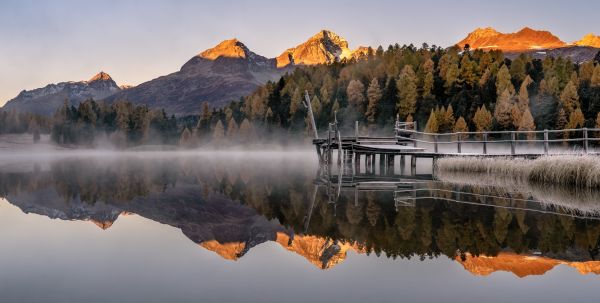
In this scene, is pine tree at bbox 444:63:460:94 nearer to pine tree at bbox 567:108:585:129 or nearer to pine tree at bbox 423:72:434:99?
pine tree at bbox 423:72:434:99

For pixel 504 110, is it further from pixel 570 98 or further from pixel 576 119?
pixel 576 119

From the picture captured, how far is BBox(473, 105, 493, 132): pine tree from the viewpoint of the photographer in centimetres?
9838

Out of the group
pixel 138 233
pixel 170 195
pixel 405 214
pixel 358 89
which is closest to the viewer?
pixel 138 233

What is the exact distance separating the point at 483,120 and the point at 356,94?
35.2 metres

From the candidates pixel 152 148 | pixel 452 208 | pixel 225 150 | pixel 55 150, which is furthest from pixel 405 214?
pixel 55 150

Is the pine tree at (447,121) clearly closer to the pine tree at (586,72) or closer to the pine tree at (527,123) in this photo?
the pine tree at (527,123)

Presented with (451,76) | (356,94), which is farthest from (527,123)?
(356,94)

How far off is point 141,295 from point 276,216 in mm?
10236

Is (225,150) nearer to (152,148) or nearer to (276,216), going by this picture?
(152,148)

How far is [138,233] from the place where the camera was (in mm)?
16328

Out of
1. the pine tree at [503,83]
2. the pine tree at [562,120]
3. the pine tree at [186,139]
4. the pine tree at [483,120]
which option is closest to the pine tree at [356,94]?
the pine tree at [503,83]

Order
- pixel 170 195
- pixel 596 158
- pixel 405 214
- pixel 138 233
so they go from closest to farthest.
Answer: pixel 138 233, pixel 405 214, pixel 596 158, pixel 170 195

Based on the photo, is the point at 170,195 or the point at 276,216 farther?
the point at 170,195

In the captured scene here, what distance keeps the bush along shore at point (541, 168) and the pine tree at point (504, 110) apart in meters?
68.6
